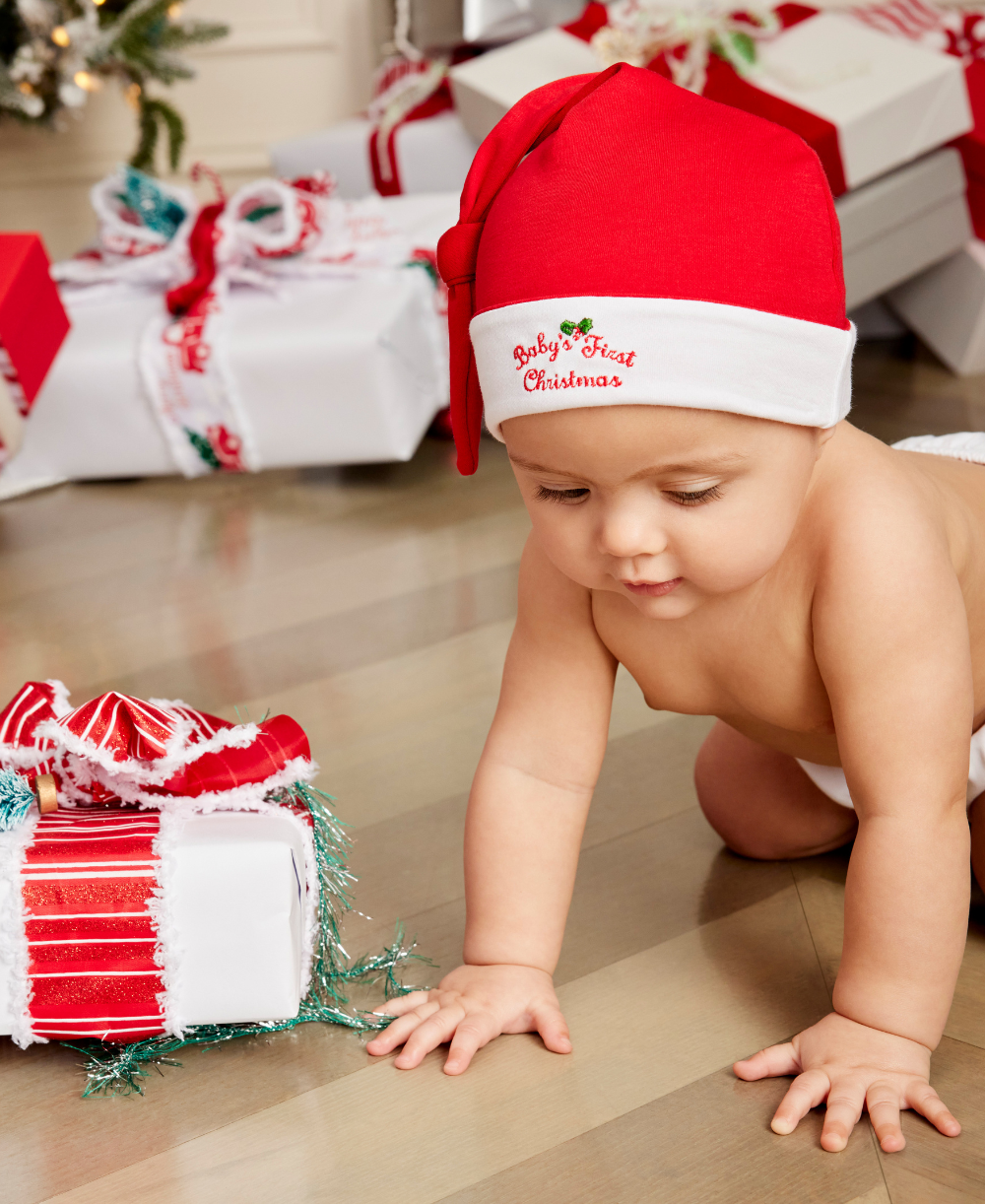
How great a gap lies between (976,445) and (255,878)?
0.52 m

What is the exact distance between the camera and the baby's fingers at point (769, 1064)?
0.62 m

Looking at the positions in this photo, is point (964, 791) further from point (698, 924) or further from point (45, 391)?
point (45, 391)

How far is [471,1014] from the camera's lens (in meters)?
0.66

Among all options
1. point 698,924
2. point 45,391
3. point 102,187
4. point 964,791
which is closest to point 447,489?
point 45,391

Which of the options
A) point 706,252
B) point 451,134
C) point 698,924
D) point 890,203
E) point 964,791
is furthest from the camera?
point 451,134

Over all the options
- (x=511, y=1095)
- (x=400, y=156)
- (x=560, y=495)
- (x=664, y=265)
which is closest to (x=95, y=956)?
(x=511, y=1095)

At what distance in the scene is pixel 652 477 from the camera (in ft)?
1.77

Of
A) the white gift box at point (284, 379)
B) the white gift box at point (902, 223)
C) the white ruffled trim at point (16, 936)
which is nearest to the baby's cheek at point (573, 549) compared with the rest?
the white ruffled trim at point (16, 936)

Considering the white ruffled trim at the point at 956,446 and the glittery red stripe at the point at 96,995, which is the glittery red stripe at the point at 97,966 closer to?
the glittery red stripe at the point at 96,995

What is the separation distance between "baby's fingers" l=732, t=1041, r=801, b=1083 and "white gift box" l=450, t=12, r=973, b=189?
4.28ft

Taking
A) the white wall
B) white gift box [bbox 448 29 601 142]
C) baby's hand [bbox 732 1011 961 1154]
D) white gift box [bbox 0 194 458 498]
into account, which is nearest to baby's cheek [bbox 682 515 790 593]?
baby's hand [bbox 732 1011 961 1154]

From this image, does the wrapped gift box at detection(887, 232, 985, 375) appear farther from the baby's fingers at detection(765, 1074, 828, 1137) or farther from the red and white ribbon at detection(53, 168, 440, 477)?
the baby's fingers at detection(765, 1074, 828, 1137)

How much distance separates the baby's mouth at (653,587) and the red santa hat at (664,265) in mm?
96

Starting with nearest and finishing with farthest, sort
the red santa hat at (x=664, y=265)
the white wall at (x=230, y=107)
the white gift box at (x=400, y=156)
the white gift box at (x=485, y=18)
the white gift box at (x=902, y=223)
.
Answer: the red santa hat at (x=664, y=265)
the white gift box at (x=902, y=223)
the white gift box at (x=400, y=156)
the white gift box at (x=485, y=18)
the white wall at (x=230, y=107)
